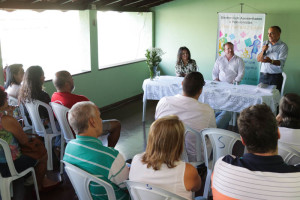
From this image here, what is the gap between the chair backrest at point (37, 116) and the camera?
3.26 metres

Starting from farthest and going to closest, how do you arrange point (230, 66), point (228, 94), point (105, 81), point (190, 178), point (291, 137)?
point (105, 81)
point (230, 66)
point (228, 94)
point (291, 137)
point (190, 178)

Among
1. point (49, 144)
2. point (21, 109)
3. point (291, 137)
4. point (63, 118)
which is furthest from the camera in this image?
point (21, 109)

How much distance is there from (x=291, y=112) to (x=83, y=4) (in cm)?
395

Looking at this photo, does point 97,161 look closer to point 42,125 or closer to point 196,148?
point 196,148

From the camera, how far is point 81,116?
6.89 feet

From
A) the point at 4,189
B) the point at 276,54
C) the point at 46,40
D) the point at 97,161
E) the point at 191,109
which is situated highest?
the point at 46,40

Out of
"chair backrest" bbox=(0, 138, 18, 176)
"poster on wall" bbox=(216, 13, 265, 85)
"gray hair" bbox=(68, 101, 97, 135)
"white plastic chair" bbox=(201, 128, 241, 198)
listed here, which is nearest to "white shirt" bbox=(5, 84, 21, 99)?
"chair backrest" bbox=(0, 138, 18, 176)

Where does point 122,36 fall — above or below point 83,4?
below

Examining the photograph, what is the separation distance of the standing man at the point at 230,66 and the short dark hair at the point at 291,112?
2633 mm

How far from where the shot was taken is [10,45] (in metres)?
4.42

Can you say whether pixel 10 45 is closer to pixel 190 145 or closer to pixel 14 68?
pixel 14 68

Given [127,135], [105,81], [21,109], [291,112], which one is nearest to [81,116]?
[291,112]

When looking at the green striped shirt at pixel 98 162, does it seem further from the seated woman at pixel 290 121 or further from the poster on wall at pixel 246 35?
the poster on wall at pixel 246 35

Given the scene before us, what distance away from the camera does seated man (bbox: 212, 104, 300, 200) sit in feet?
4.71
